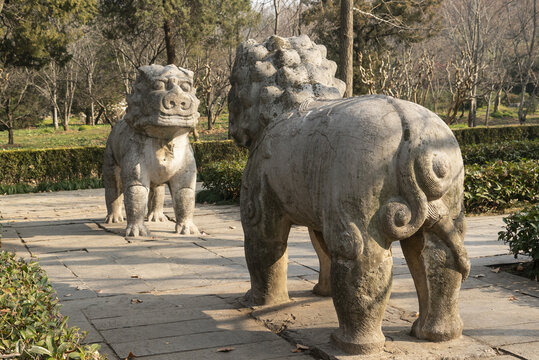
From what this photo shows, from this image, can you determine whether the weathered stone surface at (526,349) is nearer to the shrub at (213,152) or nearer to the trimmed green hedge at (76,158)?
the trimmed green hedge at (76,158)

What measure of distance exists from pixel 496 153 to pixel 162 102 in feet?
34.3

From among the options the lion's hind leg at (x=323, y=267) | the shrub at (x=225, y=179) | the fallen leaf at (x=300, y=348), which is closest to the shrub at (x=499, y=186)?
the shrub at (x=225, y=179)

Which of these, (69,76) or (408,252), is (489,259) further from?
(69,76)

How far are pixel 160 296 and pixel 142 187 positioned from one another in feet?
10.3

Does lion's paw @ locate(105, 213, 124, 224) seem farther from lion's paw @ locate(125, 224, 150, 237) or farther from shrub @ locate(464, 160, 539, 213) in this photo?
shrub @ locate(464, 160, 539, 213)

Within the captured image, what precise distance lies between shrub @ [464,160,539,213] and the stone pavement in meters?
1.03

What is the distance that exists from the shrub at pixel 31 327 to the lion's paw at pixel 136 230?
488 cm

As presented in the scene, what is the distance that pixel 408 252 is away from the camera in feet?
12.9

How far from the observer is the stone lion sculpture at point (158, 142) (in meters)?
8.21

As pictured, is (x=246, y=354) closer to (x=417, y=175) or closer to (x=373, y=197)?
(x=373, y=197)

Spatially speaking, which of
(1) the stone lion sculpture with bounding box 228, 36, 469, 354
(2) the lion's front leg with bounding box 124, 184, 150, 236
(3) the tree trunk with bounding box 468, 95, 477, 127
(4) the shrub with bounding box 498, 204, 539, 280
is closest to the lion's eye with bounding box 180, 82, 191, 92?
(2) the lion's front leg with bounding box 124, 184, 150, 236

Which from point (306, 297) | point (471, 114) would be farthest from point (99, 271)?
point (471, 114)

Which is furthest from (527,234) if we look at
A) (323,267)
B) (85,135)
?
(85,135)

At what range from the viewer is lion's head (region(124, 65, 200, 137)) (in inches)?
321
